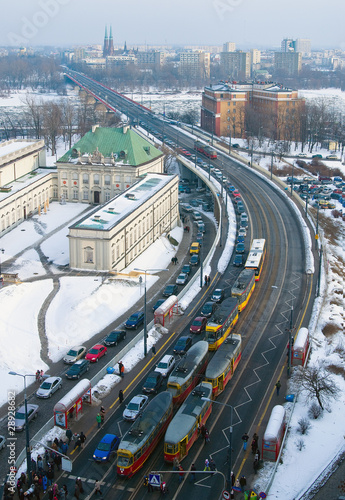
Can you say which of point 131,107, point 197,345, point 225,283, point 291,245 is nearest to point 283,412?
point 197,345

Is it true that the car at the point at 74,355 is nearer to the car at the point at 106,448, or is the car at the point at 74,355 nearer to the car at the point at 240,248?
the car at the point at 106,448

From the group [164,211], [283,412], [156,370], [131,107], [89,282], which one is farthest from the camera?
[131,107]

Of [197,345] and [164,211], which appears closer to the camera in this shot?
[197,345]

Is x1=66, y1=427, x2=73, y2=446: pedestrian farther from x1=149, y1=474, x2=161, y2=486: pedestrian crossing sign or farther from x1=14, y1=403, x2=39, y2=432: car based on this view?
x1=149, y1=474, x2=161, y2=486: pedestrian crossing sign

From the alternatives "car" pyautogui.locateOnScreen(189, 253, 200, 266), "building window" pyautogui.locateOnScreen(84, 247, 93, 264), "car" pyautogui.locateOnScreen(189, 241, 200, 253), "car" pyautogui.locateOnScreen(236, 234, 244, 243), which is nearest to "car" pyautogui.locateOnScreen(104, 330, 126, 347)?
"building window" pyautogui.locateOnScreen(84, 247, 93, 264)

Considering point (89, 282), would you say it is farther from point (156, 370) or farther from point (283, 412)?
point (283, 412)

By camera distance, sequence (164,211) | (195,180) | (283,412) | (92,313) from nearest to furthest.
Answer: (283,412)
(92,313)
(164,211)
(195,180)

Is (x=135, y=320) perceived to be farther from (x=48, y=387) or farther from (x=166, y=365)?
(x=48, y=387)

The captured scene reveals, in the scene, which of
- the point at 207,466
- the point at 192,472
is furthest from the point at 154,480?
the point at 207,466
